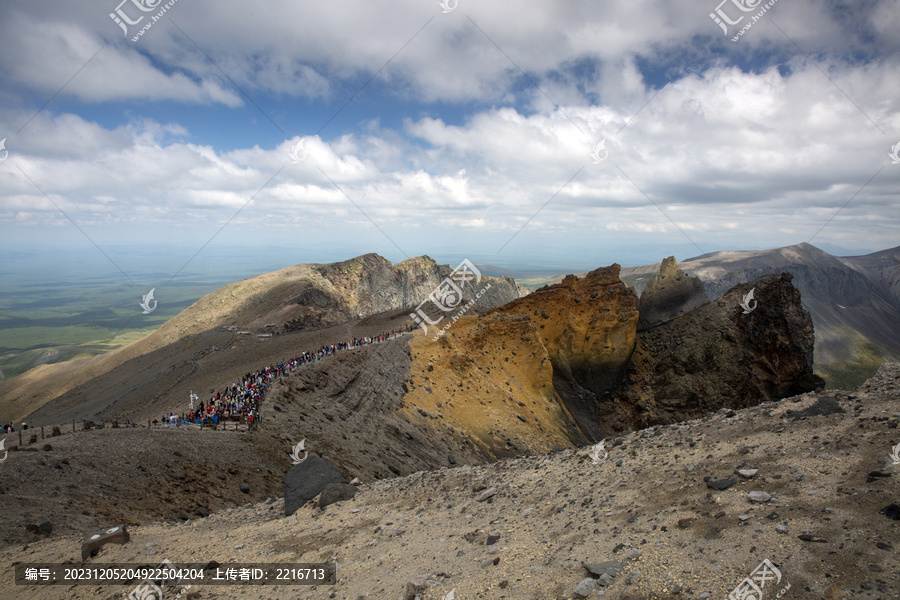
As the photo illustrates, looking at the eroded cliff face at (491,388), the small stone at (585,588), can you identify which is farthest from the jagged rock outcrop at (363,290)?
the small stone at (585,588)

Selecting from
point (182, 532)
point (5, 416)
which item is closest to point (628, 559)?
point (182, 532)

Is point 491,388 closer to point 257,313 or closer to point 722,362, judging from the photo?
point 722,362

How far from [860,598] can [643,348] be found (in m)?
39.1

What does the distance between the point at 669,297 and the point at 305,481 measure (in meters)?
39.0

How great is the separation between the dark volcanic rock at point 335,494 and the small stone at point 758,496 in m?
9.91

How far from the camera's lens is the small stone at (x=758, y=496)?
7.07 m

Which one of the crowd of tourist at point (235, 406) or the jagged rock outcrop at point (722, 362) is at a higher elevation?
the crowd of tourist at point (235, 406)

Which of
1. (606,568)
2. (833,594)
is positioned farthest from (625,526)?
(833,594)

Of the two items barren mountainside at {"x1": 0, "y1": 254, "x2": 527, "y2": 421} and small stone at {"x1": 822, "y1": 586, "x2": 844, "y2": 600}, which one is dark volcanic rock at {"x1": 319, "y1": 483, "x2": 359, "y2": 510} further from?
barren mountainside at {"x1": 0, "y1": 254, "x2": 527, "y2": 421}

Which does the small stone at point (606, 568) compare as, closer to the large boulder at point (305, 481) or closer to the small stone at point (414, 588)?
the small stone at point (414, 588)

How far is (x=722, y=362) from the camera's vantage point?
37562 mm

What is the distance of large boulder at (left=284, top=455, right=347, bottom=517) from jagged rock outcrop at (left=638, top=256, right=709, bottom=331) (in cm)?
3691

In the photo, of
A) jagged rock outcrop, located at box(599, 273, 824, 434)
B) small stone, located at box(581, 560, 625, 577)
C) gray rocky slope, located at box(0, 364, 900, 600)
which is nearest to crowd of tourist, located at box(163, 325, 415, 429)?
gray rocky slope, located at box(0, 364, 900, 600)

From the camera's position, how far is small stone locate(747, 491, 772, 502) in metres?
7.07
